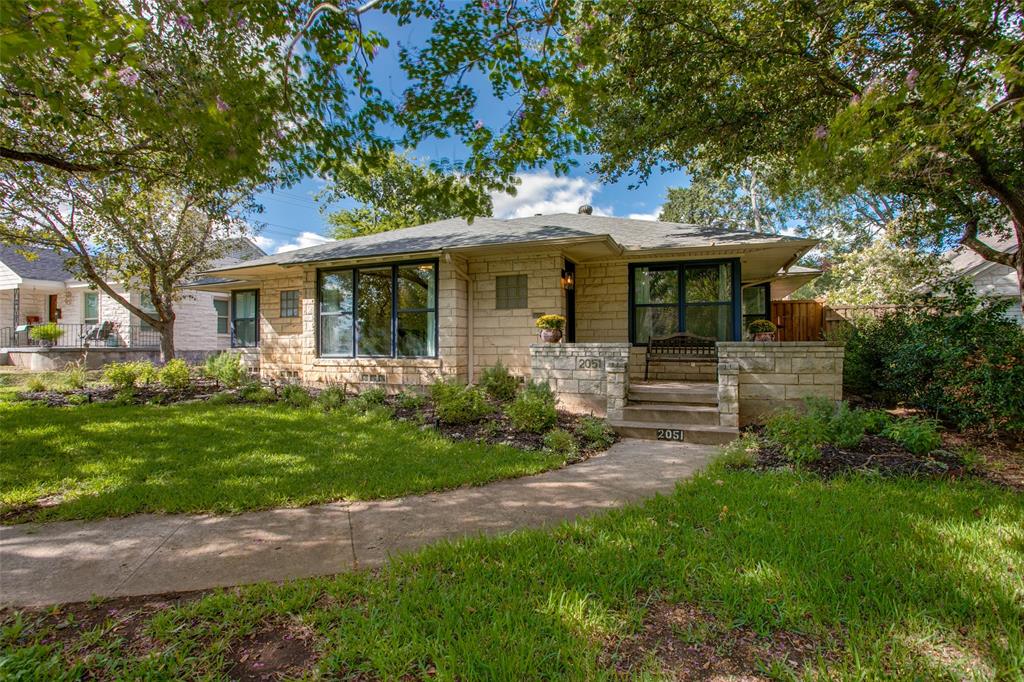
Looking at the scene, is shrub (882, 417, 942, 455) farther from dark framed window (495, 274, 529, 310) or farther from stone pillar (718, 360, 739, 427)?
dark framed window (495, 274, 529, 310)

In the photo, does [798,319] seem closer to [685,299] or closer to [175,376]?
[685,299]

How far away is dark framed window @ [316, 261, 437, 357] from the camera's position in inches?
369

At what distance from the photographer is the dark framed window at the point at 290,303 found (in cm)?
1148

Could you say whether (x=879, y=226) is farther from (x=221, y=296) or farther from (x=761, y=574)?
(x=221, y=296)

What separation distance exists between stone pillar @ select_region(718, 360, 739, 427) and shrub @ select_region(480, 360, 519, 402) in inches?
132

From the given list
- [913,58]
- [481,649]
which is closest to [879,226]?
[913,58]

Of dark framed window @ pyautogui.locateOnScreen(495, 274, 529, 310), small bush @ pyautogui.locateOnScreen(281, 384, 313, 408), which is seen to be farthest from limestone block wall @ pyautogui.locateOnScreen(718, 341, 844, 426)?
small bush @ pyautogui.locateOnScreen(281, 384, 313, 408)

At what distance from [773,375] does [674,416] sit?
150 centimetres

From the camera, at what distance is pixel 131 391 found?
8.88 meters

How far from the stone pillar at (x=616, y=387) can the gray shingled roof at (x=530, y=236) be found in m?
2.31

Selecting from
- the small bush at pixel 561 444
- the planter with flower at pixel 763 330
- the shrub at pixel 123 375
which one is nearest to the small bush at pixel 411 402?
the small bush at pixel 561 444

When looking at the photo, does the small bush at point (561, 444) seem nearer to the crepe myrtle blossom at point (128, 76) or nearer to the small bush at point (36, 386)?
the crepe myrtle blossom at point (128, 76)

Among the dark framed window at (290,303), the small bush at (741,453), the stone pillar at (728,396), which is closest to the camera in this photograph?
the small bush at (741,453)

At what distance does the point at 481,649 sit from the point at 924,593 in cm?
224
